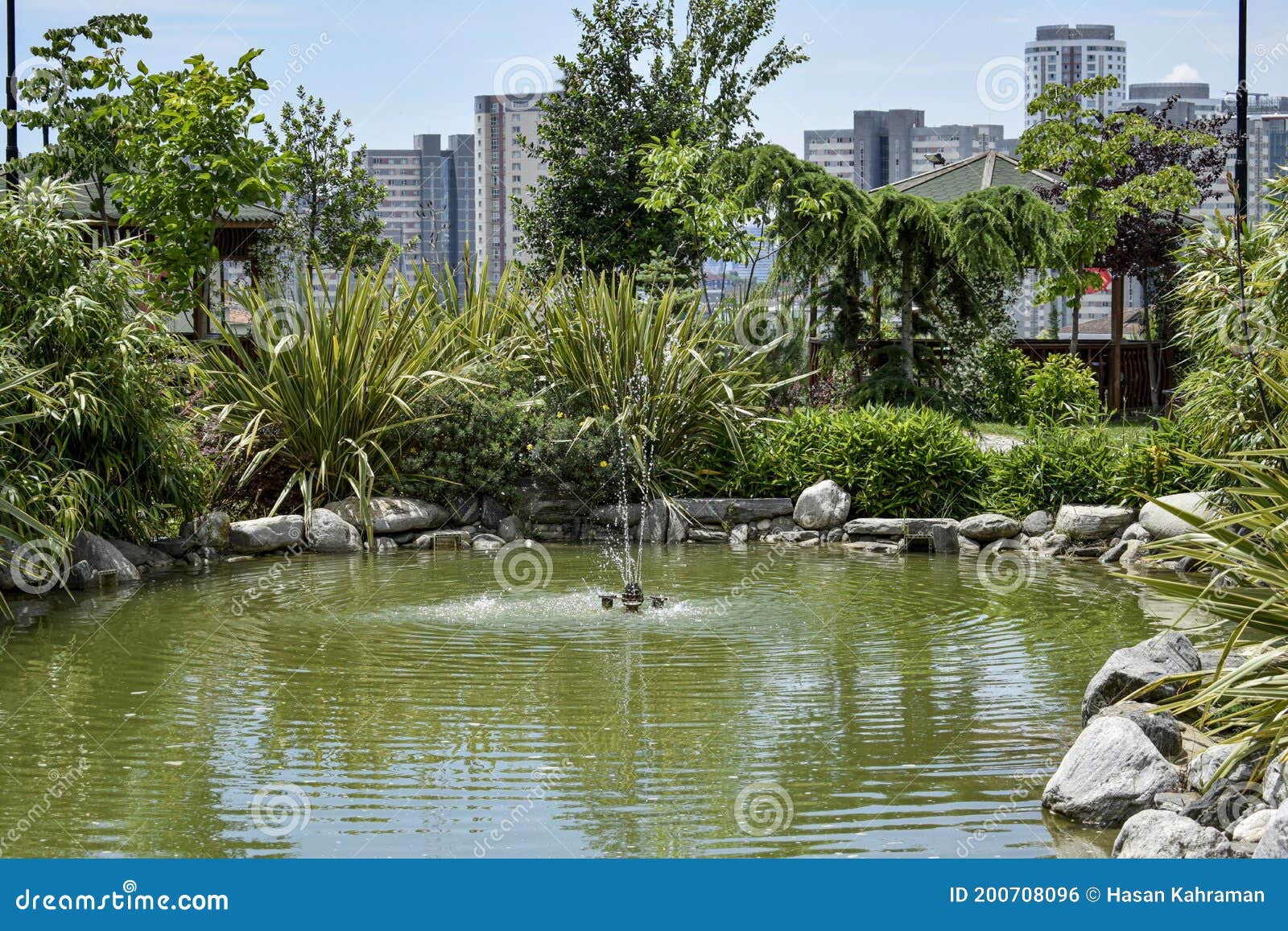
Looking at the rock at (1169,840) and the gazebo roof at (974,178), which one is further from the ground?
the gazebo roof at (974,178)

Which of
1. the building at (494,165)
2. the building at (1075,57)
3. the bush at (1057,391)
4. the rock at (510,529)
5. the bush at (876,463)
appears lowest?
the rock at (510,529)

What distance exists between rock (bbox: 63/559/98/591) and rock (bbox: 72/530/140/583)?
2.4 inches

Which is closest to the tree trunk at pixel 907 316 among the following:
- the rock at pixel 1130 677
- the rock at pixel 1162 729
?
the rock at pixel 1130 677

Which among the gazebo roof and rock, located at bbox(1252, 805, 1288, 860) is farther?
the gazebo roof

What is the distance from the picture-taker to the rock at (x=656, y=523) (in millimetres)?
11609

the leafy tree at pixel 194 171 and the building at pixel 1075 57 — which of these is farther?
the building at pixel 1075 57

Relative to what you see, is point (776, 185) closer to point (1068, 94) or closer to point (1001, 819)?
point (1068, 94)

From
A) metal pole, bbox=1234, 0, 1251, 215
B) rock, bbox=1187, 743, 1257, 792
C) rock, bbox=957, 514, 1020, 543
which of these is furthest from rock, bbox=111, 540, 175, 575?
metal pole, bbox=1234, 0, 1251, 215

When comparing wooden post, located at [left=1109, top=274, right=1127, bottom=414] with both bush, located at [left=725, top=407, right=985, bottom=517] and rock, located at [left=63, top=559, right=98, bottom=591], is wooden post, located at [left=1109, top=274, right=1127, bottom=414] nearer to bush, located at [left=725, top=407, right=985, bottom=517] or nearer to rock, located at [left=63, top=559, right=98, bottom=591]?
bush, located at [left=725, top=407, right=985, bottom=517]

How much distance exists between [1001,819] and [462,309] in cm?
959

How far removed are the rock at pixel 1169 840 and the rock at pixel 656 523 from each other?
25.2 feet

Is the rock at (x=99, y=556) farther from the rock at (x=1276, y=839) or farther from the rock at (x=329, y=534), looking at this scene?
the rock at (x=1276, y=839)

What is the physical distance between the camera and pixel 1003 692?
625 centimetres

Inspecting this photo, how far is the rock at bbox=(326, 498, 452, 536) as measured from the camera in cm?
1127
